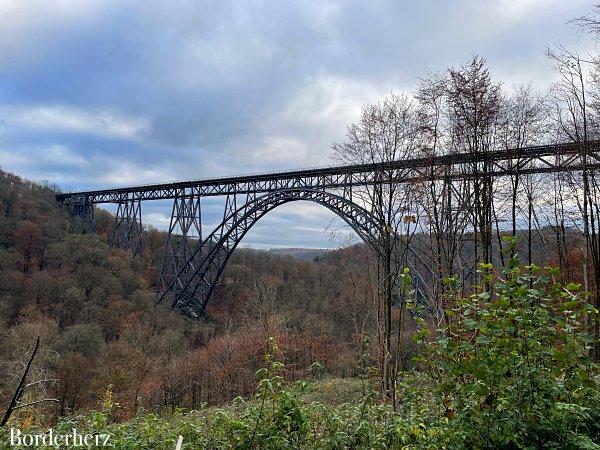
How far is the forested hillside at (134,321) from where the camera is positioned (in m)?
16.7

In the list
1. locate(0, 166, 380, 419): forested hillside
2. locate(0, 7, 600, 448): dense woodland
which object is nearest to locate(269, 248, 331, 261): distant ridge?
locate(0, 166, 380, 419): forested hillside

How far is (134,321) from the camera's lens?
26141mm

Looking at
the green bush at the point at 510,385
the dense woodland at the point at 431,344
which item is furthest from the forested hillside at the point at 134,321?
the green bush at the point at 510,385

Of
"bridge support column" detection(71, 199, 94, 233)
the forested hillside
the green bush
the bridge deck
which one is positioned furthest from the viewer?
"bridge support column" detection(71, 199, 94, 233)

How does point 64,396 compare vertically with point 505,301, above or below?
below

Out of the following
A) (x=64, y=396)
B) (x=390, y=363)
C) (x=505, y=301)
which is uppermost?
(x=505, y=301)

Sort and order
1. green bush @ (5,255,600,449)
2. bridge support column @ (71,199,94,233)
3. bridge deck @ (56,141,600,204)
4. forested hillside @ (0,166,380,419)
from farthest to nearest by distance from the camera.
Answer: bridge support column @ (71,199,94,233), forested hillside @ (0,166,380,419), bridge deck @ (56,141,600,204), green bush @ (5,255,600,449)

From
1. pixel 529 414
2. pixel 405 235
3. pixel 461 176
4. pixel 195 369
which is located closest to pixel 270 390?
pixel 529 414

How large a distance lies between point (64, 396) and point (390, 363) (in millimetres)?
16047

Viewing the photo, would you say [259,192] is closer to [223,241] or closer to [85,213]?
[223,241]

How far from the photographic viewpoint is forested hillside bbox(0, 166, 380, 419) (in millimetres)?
16656

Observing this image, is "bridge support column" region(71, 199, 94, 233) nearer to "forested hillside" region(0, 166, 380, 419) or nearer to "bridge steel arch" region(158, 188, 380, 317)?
"forested hillside" region(0, 166, 380, 419)

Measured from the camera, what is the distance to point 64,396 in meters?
16.8

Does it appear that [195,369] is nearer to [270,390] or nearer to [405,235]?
[405,235]
